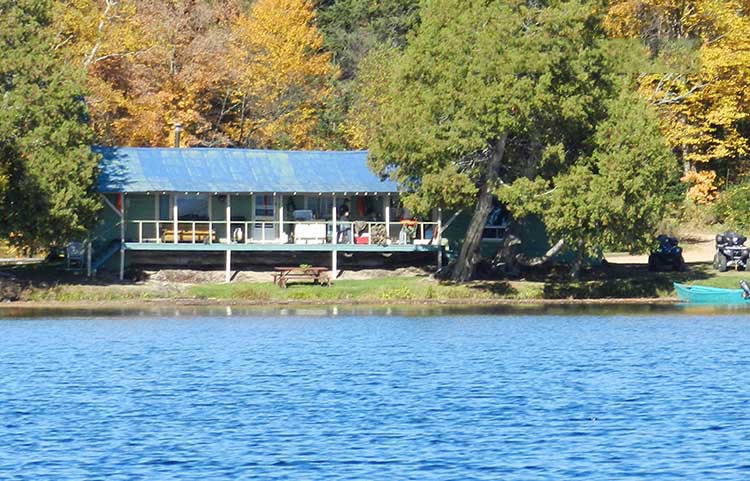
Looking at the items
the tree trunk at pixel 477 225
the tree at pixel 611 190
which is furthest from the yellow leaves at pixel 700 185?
the tree at pixel 611 190

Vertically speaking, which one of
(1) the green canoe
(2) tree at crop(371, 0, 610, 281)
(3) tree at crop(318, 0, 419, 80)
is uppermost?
(3) tree at crop(318, 0, 419, 80)

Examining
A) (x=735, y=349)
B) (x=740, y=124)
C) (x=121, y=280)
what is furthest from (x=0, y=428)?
(x=740, y=124)

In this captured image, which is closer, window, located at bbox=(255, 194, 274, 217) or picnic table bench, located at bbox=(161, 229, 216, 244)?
picnic table bench, located at bbox=(161, 229, 216, 244)

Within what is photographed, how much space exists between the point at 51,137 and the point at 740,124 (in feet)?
117

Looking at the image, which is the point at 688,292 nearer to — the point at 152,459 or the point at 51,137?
the point at 51,137

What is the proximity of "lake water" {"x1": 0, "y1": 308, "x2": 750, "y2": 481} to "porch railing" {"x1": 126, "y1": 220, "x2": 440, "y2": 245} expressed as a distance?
910 centimetres

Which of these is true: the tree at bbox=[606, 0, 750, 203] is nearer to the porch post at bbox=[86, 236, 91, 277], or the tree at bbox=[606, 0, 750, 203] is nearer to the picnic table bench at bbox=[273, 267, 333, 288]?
the picnic table bench at bbox=[273, 267, 333, 288]

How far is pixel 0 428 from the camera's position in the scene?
27.3 metres

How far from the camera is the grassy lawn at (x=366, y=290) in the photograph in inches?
2142

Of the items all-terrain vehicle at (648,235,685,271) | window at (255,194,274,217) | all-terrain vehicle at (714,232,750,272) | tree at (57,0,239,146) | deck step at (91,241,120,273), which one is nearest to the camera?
deck step at (91,241,120,273)

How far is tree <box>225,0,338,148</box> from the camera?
7756cm

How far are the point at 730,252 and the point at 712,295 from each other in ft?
16.0

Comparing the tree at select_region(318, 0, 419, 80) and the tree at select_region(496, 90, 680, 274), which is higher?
the tree at select_region(318, 0, 419, 80)

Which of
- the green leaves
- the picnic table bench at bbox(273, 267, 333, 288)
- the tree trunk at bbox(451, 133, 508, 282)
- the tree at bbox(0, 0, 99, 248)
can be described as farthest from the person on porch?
the tree at bbox(0, 0, 99, 248)
